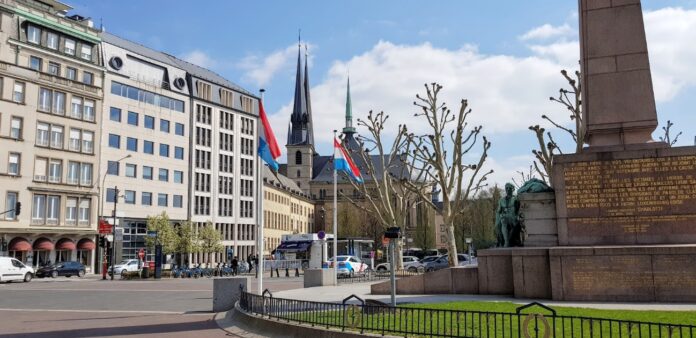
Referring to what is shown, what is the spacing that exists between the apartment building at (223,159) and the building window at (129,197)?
1021 cm

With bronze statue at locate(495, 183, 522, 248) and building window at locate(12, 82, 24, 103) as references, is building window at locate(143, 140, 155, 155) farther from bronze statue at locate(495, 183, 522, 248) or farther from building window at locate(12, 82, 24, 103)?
bronze statue at locate(495, 183, 522, 248)

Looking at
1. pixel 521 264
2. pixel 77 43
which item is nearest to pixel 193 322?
pixel 521 264

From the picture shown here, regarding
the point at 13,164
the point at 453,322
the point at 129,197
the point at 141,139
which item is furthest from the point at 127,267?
the point at 453,322

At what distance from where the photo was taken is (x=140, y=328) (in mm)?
A: 14359

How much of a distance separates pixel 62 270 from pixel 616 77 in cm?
4938

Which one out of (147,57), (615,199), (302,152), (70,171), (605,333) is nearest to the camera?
(605,333)

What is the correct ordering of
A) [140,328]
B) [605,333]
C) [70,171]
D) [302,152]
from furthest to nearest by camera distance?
[302,152]
[70,171]
[140,328]
[605,333]

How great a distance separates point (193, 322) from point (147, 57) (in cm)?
6438

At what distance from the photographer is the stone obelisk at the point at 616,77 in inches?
640

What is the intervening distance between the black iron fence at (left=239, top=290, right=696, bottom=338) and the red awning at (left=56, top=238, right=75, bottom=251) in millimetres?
49857

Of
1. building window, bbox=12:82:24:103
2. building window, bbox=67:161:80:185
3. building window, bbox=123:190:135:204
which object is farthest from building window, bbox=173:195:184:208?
building window, bbox=12:82:24:103

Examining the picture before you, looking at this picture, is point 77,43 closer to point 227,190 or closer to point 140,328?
point 227,190

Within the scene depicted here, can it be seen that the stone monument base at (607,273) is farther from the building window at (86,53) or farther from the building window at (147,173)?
the building window at (147,173)

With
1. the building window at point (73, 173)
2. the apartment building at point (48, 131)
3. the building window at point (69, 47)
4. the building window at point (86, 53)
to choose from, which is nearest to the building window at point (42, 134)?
the apartment building at point (48, 131)
